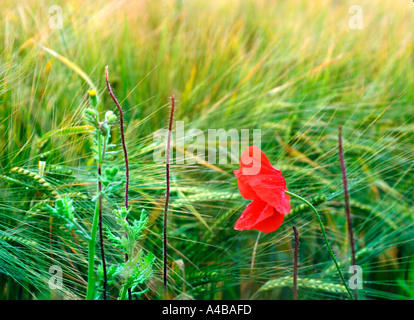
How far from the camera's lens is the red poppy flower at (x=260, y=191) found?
358 mm

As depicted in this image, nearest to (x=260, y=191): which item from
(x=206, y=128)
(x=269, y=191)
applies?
(x=269, y=191)

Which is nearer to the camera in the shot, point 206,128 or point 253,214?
point 253,214

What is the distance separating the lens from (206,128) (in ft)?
1.98

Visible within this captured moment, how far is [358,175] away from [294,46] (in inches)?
15.6

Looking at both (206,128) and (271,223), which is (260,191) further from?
(206,128)

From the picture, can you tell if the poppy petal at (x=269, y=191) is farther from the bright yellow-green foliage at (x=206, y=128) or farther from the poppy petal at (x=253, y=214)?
the bright yellow-green foliage at (x=206, y=128)

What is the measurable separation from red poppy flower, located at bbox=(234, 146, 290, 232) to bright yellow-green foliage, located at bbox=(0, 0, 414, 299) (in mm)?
104

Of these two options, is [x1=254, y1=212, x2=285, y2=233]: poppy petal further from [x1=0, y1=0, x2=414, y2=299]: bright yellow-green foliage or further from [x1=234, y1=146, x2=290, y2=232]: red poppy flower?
[x1=0, y1=0, x2=414, y2=299]: bright yellow-green foliage

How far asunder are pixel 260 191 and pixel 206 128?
0.26 meters

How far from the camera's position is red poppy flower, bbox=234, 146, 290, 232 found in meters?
0.36

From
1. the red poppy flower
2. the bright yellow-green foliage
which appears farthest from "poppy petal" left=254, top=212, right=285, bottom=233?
the bright yellow-green foliage

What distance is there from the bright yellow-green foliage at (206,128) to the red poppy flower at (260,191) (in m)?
0.10

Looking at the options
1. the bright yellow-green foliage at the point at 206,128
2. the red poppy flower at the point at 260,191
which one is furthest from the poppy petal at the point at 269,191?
the bright yellow-green foliage at the point at 206,128
